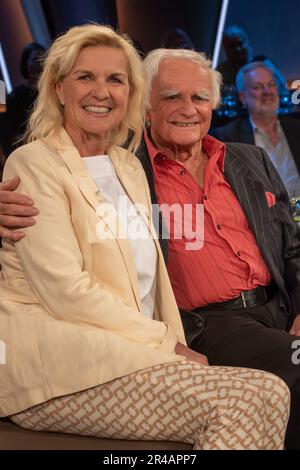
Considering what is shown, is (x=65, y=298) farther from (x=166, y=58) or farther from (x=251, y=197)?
(x=166, y=58)

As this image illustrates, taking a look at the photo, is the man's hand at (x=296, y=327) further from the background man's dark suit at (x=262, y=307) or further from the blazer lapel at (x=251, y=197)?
the blazer lapel at (x=251, y=197)

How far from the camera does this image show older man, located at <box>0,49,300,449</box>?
2.24m

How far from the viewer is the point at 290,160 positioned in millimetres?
3877

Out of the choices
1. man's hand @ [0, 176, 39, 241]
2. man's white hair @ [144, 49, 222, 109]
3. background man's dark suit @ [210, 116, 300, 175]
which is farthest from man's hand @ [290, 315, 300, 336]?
background man's dark suit @ [210, 116, 300, 175]

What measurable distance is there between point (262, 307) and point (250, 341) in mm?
198

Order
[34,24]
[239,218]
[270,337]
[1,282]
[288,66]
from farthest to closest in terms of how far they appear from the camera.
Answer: [288,66]
[34,24]
[239,218]
[270,337]
[1,282]

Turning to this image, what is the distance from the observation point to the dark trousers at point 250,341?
81.7 inches

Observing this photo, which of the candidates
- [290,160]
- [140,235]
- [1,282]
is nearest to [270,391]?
[140,235]

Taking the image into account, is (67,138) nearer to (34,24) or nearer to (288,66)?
(34,24)

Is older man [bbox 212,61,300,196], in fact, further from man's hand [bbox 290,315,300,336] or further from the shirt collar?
man's hand [bbox 290,315,300,336]

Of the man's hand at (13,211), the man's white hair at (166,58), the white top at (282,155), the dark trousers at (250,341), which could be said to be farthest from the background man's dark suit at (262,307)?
the white top at (282,155)

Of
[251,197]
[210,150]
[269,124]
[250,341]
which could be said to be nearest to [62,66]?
[210,150]

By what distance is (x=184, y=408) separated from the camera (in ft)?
5.40

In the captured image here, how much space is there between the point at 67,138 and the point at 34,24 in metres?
2.06
